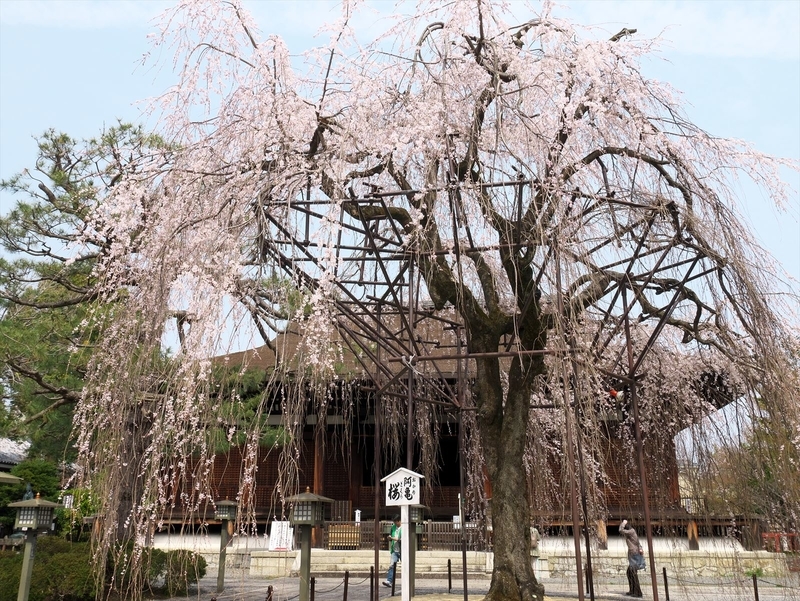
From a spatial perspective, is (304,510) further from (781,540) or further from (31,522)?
(781,540)

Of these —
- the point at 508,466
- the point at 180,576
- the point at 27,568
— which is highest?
the point at 508,466

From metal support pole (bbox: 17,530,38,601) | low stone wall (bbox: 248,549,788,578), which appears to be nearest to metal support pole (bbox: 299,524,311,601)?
metal support pole (bbox: 17,530,38,601)

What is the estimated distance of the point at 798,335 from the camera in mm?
6484

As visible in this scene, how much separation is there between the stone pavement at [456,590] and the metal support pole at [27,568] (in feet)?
7.08

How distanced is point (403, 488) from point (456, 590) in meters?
5.46

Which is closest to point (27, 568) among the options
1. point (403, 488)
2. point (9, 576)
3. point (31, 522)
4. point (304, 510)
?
point (31, 522)

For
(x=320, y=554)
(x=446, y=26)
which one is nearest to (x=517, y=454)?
(x=446, y=26)

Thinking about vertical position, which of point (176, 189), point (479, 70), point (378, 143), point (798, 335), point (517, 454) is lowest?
point (517, 454)

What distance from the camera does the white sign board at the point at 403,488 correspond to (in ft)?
19.9

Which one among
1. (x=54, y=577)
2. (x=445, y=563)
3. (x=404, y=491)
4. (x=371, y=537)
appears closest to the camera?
(x=404, y=491)

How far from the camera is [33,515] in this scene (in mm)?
8211

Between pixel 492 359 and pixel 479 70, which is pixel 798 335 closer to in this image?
pixel 492 359

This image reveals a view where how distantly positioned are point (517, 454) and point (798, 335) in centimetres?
313

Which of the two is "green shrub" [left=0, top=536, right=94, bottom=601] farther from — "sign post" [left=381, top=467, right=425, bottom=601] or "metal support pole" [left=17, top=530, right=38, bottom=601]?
"sign post" [left=381, top=467, right=425, bottom=601]
